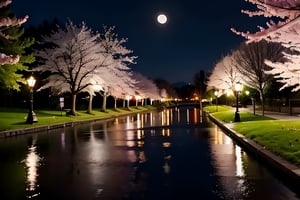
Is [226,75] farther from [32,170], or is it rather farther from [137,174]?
[137,174]

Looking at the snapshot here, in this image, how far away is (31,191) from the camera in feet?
29.3

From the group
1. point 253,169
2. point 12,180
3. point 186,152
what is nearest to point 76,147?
point 186,152

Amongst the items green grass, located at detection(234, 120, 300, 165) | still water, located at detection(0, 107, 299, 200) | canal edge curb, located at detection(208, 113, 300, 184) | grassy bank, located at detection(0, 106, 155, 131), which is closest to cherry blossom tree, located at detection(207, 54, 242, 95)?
grassy bank, located at detection(0, 106, 155, 131)

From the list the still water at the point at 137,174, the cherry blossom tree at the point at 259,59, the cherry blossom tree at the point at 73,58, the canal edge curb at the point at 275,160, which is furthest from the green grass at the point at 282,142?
the cherry blossom tree at the point at 73,58

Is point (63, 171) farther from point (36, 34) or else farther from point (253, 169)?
point (36, 34)

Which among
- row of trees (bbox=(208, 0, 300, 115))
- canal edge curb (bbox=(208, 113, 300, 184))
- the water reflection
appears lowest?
the water reflection

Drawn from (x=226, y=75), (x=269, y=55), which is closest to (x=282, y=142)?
(x=269, y=55)

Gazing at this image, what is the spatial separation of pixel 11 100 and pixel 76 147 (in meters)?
53.3

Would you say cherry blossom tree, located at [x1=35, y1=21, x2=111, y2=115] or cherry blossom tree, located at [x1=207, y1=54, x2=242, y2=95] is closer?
cherry blossom tree, located at [x1=35, y1=21, x2=111, y2=115]

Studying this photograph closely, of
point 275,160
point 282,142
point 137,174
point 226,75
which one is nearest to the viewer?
point 137,174

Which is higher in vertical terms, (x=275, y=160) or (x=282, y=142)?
(x=282, y=142)

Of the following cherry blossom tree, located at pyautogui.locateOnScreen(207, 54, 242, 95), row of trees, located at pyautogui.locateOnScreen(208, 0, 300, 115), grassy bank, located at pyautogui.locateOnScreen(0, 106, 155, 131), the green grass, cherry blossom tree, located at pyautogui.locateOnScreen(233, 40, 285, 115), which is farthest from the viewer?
cherry blossom tree, located at pyautogui.locateOnScreen(207, 54, 242, 95)

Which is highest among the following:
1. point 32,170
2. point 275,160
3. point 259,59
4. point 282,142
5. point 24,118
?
point 259,59

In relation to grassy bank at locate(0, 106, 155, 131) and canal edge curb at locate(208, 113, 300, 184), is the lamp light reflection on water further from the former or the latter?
grassy bank at locate(0, 106, 155, 131)
